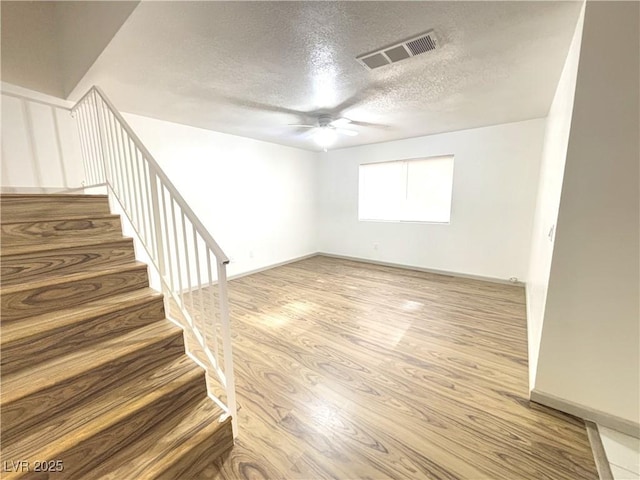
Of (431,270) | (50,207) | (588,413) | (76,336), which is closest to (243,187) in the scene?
(50,207)

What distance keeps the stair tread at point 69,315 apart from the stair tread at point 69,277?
0.52 ft

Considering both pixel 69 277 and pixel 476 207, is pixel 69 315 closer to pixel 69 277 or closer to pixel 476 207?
pixel 69 277

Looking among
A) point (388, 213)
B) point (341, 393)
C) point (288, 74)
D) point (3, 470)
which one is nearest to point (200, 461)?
point (3, 470)

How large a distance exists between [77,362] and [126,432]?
1.43 feet

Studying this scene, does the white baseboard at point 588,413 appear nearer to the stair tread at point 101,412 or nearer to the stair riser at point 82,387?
the stair tread at point 101,412

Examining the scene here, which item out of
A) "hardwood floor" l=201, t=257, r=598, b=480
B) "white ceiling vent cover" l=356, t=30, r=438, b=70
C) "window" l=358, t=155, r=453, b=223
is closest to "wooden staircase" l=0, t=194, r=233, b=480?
"hardwood floor" l=201, t=257, r=598, b=480

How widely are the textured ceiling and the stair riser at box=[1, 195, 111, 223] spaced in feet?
3.50

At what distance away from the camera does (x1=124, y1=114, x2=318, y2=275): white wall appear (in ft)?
11.8

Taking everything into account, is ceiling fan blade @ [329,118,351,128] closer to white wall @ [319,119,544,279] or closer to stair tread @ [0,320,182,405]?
white wall @ [319,119,544,279]

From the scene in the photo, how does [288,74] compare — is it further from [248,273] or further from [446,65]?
[248,273]

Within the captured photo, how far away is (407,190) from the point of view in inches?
191

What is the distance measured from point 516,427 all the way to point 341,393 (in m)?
1.07

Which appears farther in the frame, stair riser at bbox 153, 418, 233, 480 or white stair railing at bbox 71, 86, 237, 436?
white stair railing at bbox 71, 86, 237, 436

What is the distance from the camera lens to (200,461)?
132cm
